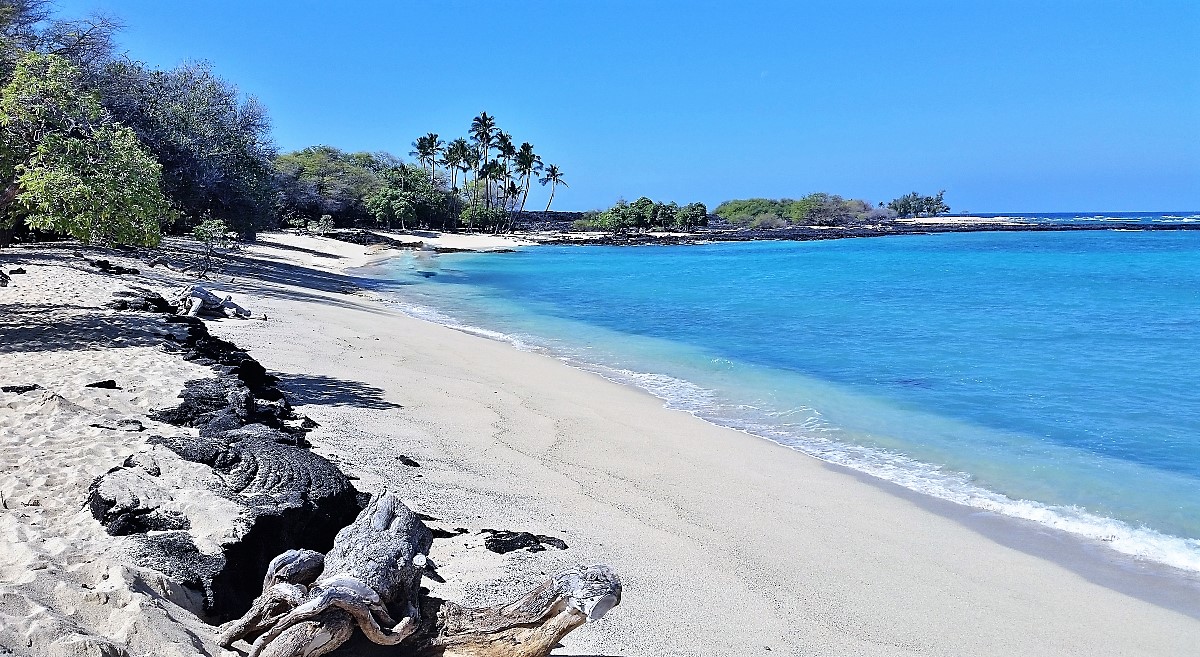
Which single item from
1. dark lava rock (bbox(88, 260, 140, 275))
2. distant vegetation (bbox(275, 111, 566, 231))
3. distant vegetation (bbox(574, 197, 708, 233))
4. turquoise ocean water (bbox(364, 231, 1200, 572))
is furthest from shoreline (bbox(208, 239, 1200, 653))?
distant vegetation (bbox(574, 197, 708, 233))

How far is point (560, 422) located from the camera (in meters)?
9.08

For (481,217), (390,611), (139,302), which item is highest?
(481,217)

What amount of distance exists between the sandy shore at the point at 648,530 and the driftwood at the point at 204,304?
3.82 metres

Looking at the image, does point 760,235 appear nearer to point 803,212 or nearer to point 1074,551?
point 803,212

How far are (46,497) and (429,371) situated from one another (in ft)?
22.7

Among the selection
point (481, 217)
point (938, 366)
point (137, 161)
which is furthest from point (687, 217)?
point (137, 161)

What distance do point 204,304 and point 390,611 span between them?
11.7m

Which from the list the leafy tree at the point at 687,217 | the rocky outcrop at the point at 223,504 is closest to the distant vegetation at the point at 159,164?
the rocky outcrop at the point at 223,504

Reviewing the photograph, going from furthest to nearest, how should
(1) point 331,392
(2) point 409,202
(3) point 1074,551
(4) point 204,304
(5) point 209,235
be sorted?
(2) point 409,202, (5) point 209,235, (4) point 204,304, (1) point 331,392, (3) point 1074,551

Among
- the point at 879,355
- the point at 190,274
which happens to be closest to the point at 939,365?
the point at 879,355

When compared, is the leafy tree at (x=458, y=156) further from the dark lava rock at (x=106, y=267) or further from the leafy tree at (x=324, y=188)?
the dark lava rock at (x=106, y=267)

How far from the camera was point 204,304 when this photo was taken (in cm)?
1345

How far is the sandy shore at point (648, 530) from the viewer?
13.9ft

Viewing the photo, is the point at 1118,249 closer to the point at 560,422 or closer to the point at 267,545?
the point at 560,422
